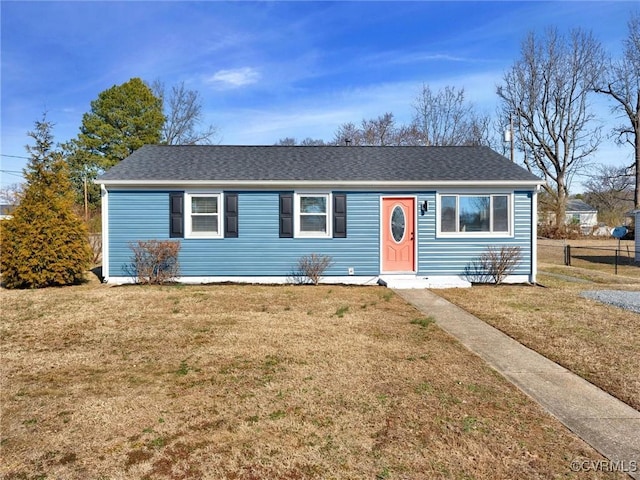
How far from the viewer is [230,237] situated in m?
10.2

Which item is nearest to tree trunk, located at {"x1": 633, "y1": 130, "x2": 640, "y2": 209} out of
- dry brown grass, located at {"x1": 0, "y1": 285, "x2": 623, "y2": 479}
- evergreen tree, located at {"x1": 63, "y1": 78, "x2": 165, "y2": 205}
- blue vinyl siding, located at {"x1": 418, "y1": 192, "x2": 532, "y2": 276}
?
blue vinyl siding, located at {"x1": 418, "y1": 192, "x2": 532, "y2": 276}

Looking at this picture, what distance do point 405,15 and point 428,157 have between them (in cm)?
436

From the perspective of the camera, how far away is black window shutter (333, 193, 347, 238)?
33.7 feet

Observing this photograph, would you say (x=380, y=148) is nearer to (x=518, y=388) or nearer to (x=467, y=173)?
(x=467, y=173)

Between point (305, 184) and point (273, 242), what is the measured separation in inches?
65.6

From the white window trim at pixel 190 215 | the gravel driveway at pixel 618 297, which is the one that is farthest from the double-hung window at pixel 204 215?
the gravel driveway at pixel 618 297

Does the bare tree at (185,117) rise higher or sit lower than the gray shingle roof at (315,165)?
higher

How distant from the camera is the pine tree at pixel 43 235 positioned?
9195 millimetres

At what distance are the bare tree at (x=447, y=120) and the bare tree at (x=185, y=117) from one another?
57.8 ft

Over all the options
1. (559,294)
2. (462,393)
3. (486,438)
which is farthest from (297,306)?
(559,294)

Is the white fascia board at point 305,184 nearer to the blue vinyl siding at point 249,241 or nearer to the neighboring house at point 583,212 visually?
the blue vinyl siding at point 249,241

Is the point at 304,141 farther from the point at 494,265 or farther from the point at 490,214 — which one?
the point at 494,265

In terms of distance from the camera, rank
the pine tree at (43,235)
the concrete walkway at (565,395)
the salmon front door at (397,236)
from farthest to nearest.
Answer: the salmon front door at (397,236) < the pine tree at (43,235) < the concrete walkway at (565,395)

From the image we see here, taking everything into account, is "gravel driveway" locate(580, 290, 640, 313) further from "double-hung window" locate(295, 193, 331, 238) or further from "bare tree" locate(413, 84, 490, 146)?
"bare tree" locate(413, 84, 490, 146)
